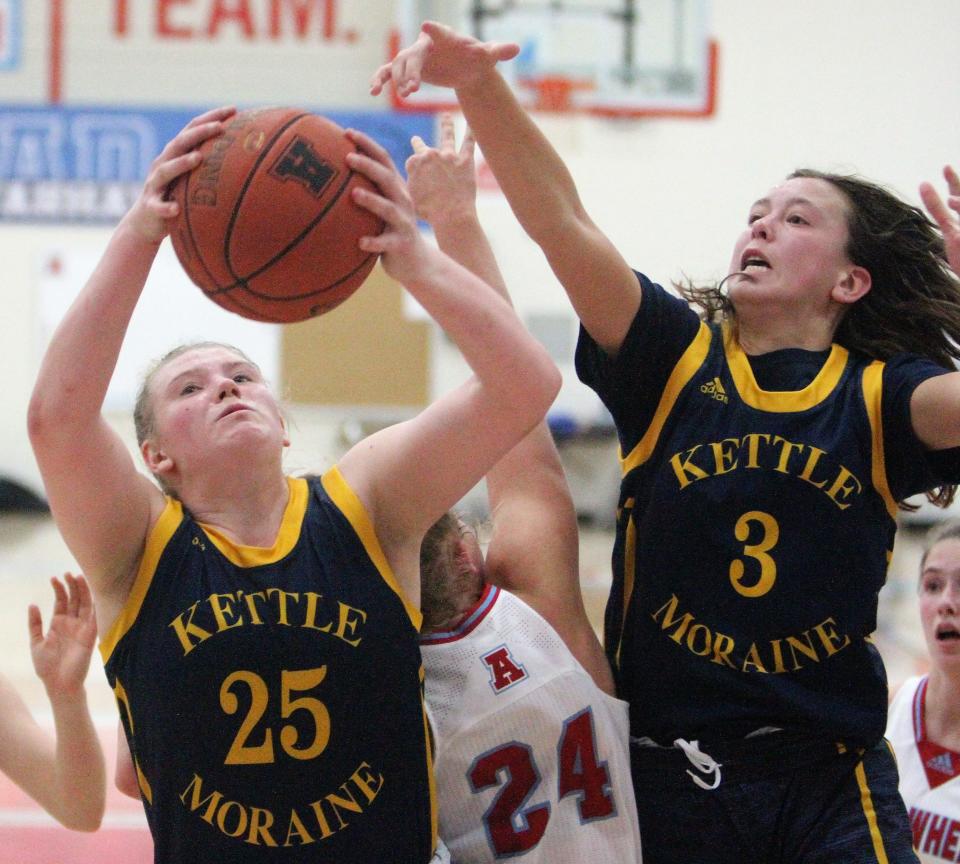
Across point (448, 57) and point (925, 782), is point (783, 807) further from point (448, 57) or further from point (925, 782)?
point (448, 57)

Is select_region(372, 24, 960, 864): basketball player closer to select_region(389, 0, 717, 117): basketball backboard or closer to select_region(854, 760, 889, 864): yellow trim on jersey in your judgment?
select_region(854, 760, 889, 864): yellow trim on jersey

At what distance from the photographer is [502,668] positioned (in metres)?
2.31

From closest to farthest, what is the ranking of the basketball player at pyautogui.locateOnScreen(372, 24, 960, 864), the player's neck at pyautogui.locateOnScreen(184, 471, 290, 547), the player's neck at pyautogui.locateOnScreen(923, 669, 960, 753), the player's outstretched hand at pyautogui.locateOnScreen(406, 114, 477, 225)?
the player's neck at pyautogui.locateOnScreen(184, 471, 290, 547)
the basketball player at pyautogui.locateOnScreen(372, 24, 960, 864)
the player's outstretched hand at pyautogui.locateOnScreen(406, 114, 477, 225)
the player's neck at pyautogui.locateOnScreen(923, 669, 960, 753)

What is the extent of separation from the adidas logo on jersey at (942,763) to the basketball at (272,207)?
1931 millimetres

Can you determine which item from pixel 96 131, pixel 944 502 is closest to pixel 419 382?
pixel 96 131

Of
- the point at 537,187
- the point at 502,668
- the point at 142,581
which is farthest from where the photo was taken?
the point at 537,187

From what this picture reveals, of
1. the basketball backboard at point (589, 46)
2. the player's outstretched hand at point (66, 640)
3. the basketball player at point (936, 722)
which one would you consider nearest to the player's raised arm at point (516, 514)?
the player's outstretched hand at point (66, 640)

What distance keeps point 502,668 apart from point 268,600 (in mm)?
481

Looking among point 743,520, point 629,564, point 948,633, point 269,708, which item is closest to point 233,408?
point 269,708

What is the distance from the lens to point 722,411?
242 centimetres

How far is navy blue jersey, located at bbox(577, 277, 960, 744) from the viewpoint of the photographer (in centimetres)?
230

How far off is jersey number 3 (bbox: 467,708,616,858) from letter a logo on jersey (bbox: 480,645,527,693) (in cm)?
11

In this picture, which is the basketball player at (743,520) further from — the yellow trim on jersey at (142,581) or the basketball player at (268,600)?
the yellow trim on jersey at (142,581)

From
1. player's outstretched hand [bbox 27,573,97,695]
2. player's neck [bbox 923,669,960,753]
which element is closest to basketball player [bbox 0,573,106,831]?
player's outstretched hand [bbox 27,573,97,695]
